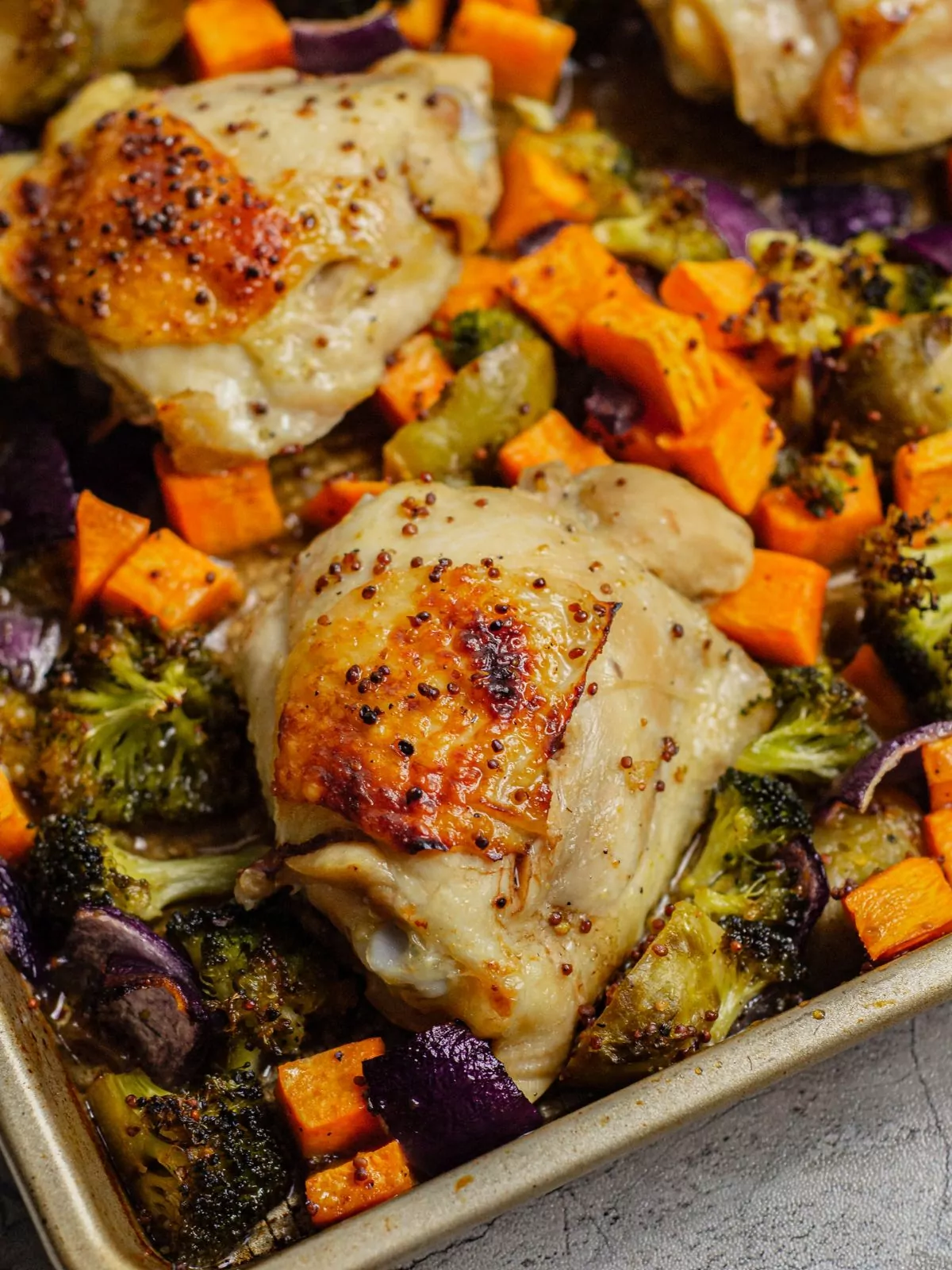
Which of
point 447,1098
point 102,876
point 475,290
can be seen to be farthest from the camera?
point 475,290

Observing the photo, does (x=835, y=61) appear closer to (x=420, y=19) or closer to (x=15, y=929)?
(x=420, y=19)

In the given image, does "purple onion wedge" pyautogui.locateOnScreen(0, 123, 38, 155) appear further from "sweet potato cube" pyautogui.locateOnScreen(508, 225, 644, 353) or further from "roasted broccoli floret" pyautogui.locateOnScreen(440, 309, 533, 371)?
"sweet potato cube" pyautogui.locateOnScreen(508, 225, 644, 353)

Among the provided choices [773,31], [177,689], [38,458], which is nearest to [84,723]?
[177,689]

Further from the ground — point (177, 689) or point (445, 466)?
point (445, 466)

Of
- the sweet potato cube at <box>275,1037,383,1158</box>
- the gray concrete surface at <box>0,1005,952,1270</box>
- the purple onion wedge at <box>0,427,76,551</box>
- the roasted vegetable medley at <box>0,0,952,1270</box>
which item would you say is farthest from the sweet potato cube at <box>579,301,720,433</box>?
the sweet potato cube at <box>275,1037,383,1158</box>

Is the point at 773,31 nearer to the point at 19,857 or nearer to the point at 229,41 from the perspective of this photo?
the point at 229,41

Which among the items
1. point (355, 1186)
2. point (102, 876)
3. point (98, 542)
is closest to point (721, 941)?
point (355, 1186)
